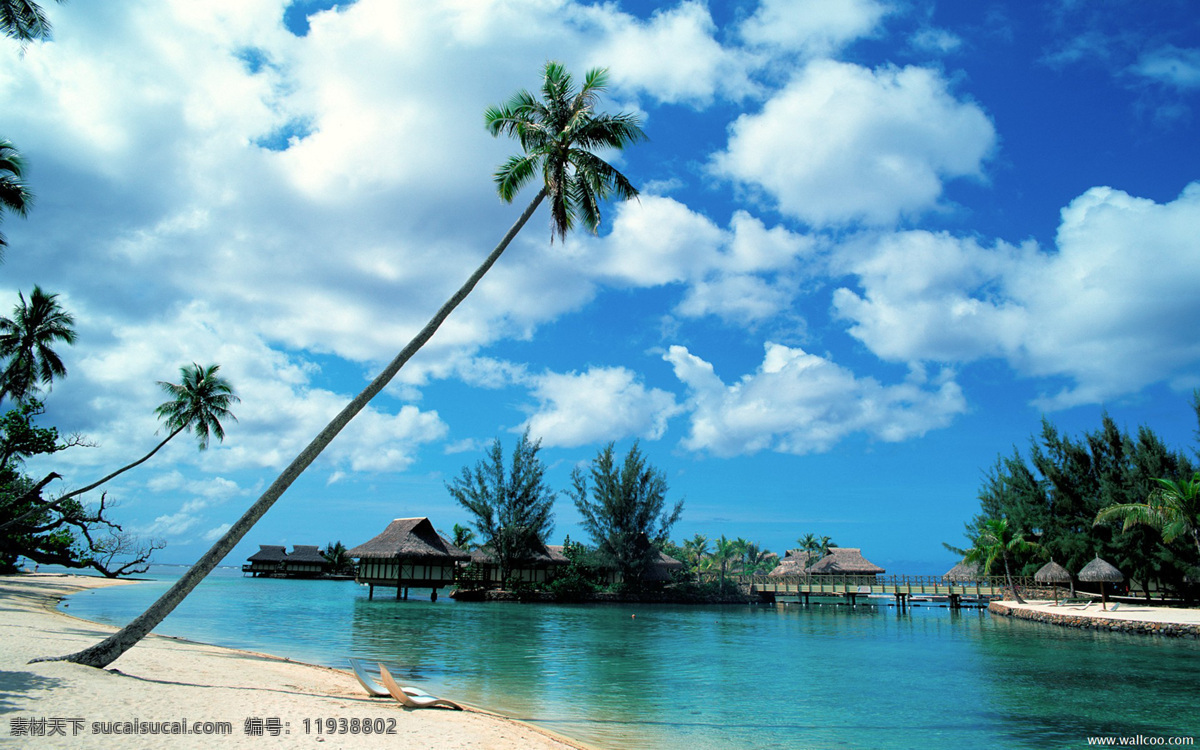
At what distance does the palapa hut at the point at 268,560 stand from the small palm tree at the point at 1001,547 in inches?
2941

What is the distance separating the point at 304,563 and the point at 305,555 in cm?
97

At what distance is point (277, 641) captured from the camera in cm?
1878

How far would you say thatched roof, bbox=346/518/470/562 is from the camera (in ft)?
133

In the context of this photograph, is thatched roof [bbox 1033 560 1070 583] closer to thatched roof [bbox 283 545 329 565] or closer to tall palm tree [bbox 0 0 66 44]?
tall palm tree [bbox 0 0 66 44]

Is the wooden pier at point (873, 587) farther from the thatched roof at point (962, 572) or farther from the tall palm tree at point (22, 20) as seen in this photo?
the tall palm tree at point (22, 20)

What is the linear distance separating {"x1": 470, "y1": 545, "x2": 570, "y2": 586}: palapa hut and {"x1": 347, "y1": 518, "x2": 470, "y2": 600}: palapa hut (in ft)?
18.4

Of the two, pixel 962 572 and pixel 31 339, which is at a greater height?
pixel 31 339

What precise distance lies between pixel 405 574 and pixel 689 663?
28699mm

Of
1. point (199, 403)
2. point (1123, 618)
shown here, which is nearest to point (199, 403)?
point (199, 403)

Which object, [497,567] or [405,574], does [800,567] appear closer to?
[497,567]

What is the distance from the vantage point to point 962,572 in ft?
152

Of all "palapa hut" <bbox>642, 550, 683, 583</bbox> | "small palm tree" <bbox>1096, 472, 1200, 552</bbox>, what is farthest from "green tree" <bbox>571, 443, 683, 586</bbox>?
"small palm tree" <bbox>1096, 472, 1200, 552</bbox>

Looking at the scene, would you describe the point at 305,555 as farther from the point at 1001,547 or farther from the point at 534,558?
the point at 1001,547

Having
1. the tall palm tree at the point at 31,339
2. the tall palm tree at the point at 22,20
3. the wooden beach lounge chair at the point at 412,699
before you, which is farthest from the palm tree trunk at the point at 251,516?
the tall palm tree at the point at 31,339
